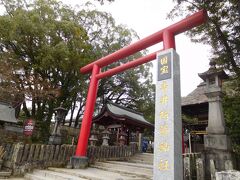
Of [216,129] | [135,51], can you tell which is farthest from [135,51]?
[216,129]

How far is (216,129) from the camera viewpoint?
667 centimetres

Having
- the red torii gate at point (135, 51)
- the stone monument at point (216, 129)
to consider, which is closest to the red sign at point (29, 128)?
the red torii gate at point (135, 51)

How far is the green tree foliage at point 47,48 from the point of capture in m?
14.6

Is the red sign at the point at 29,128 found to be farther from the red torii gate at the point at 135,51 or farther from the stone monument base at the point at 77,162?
the stone monument base at the point at 77,162

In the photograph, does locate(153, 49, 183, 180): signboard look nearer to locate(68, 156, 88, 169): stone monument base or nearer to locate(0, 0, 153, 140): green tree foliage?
locate(68, 156, 88, 169): stone monument base

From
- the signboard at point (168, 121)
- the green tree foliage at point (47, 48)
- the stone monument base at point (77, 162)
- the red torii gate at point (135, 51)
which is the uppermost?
the green tree foliage at point (47, 48)

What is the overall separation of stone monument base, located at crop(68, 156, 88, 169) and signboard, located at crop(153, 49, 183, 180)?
14.6 ft

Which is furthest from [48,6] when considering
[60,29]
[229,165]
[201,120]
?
[229,165]

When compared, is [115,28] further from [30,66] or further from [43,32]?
[30,66]

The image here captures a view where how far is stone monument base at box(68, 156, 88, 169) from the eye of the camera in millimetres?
7743

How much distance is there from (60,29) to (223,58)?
12.1 metres

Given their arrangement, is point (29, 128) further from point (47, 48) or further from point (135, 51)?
point (135, 51)

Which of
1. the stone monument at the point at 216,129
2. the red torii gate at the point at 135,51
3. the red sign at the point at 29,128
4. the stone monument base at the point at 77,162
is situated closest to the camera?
the stone monument at the point at 216,129

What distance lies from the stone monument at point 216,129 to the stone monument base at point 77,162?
4407 mm
